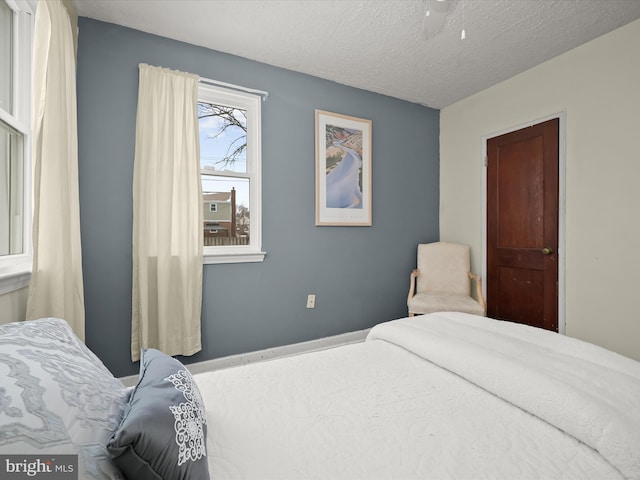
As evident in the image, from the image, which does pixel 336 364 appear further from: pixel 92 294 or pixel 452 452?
pixel 92 294

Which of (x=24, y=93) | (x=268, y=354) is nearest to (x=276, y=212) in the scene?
(x=268, y=354)

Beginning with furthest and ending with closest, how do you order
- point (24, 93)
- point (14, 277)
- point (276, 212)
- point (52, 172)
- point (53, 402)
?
point (276, 212)
point (24, 93)
point (52, 172)
point (14, 277)
point (53, 402)

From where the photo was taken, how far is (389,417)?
3.20 ft

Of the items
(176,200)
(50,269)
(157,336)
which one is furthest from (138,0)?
(157,336)

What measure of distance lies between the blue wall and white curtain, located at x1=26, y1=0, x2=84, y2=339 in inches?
17.5

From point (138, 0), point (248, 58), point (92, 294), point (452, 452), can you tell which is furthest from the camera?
point (248, 58)

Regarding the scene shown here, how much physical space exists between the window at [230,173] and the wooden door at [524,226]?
2.36m

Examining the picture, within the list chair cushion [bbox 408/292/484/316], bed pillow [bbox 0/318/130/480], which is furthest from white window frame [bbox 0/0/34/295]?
chair cushion [bbox 408/292/484/316]

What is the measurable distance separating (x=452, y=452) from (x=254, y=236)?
224cm

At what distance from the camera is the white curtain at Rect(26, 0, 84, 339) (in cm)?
155

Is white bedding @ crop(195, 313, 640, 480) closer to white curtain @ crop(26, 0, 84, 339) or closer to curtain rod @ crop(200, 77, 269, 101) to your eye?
white curtain @ crop(26, 0, 84, 339)

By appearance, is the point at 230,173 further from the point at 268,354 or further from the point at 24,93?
the point at 268,354

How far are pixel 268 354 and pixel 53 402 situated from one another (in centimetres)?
233

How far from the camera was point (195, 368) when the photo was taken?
2486 millimetres
